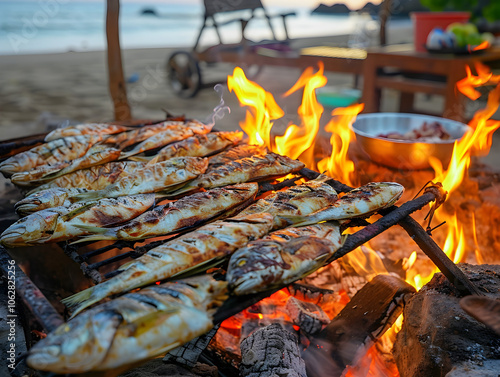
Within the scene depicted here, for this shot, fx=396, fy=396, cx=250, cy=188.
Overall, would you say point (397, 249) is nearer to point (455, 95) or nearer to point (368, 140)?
point (368, 140)

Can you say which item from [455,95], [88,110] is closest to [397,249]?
[455,95]

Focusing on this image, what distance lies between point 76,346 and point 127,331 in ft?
0.49

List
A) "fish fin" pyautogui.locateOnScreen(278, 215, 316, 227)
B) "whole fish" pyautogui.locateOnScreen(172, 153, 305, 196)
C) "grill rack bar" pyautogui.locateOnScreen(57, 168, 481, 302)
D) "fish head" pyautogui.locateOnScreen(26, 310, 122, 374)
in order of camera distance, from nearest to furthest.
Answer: "fish head" pyautogui.locateOnScreen(26, 310, 122, 374), "grill rack bar" pyautogui.locateOnScreen(57, 168, 481, 302), "fish fin" pyautogui.locateOnScreen(278, 215, 316, 227), "whole fish" pyautogui.locateOnScreen(172, 153, 305, 196)

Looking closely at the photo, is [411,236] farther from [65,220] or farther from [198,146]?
[65,220]

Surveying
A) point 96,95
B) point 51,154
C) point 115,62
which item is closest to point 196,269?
point 51,154

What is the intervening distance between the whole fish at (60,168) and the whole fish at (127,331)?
5.04 ft

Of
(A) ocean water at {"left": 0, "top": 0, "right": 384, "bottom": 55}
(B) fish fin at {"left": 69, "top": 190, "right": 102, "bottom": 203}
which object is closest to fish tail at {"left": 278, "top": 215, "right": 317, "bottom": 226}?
(B) fish fin at {"left": 69, "top": 190, "right": 102, "bottom": 203}

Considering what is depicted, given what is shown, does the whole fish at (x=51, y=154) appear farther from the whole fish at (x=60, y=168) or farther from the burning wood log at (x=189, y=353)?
the burning wood log at (x=189, y=353)

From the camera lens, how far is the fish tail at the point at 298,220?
1.92 metres

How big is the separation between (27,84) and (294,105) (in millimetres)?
7494

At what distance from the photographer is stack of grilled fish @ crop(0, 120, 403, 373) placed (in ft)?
4.13

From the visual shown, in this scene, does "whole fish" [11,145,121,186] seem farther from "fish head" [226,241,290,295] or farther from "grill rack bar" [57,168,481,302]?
"fish head" [226,241,290,295]

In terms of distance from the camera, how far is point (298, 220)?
76.1 inches

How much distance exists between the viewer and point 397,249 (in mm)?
3562
